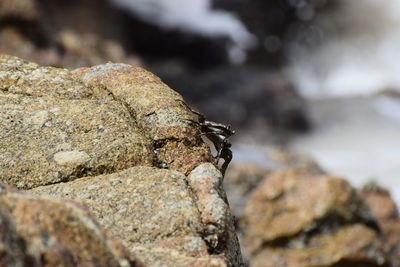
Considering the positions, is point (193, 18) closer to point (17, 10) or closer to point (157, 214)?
point (17, 10)

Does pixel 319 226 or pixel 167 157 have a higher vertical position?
pixel 319 226

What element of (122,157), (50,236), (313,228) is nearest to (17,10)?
(313,228)

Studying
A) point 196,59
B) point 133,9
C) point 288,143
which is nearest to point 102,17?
point 133,9

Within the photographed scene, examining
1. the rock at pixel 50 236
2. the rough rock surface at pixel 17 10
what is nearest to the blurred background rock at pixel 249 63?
the rough rock surface at pixel 17 10

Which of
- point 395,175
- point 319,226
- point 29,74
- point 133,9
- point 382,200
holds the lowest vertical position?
point 29,74

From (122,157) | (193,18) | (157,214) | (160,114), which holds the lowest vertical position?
(157,214)

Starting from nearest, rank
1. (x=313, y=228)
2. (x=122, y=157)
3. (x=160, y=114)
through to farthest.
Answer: (x=122, y=157) → (x=160, y=114) → (x=313, y=228)

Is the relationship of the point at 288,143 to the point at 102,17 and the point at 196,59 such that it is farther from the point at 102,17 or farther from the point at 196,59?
the point at 102,17
